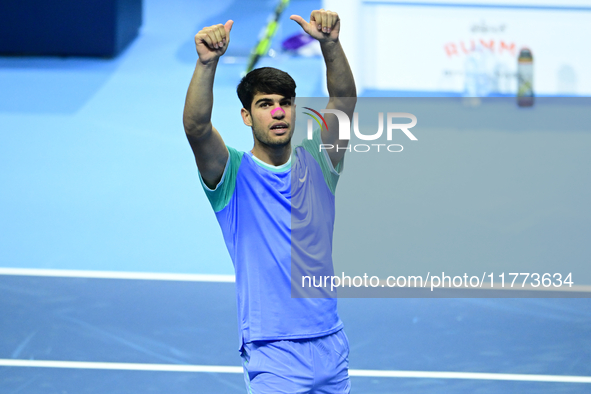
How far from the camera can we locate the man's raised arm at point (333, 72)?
117 inches

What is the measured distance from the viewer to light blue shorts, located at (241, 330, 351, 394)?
2.81 m

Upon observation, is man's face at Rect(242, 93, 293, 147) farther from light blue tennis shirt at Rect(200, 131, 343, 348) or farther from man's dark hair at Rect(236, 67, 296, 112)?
light blue tennis shirt at Rect(200, 131, 343, 348)

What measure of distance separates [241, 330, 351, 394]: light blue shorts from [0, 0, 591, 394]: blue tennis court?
5.14 ft

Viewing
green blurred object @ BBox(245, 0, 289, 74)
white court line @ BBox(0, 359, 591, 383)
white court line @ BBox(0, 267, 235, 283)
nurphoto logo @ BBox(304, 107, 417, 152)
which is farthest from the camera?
green blurred object @ BBox(245, 0, 289, 74)

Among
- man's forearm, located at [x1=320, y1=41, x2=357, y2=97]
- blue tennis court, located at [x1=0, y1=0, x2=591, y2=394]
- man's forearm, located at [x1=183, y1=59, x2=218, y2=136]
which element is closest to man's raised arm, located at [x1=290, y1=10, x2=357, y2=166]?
man's forearm, located at [x1=320, y1=41, x2=357, y2=97]

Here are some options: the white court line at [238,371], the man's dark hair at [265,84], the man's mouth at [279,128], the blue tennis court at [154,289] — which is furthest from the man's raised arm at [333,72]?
the white court line at [238,371]

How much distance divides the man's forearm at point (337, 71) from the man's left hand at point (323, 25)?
0.03 meters

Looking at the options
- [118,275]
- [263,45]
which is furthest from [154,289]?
[263,45]

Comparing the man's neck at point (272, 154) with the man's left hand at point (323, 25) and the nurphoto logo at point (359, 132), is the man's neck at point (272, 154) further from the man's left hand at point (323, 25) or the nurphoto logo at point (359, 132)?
the man's left hand at point (323, 25)

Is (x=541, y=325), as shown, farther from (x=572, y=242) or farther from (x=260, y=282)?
(x=260, y=282)

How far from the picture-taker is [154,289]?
19.1ft

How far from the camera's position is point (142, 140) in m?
8.56

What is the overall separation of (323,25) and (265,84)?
319 millimetres

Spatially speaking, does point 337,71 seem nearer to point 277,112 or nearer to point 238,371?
point 277,112
